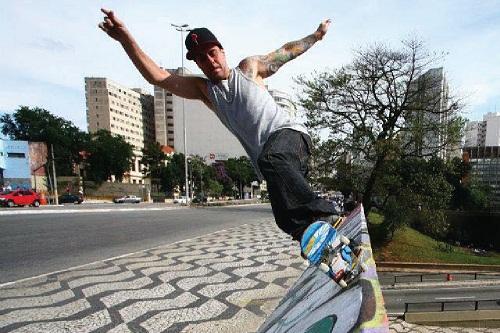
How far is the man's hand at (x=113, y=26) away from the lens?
1.97 m

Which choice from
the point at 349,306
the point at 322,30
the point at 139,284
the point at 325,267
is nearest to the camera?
the point at 349,306

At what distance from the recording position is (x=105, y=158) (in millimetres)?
56625

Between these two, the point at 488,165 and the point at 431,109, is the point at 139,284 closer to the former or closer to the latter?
the point at 431,109

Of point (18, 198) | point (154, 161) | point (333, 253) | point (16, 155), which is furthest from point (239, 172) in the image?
point (333, 253)

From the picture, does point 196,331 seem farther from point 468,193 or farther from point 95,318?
point 468,193

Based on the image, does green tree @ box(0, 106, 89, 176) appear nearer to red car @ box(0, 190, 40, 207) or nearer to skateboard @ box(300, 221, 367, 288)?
red car @ box(0, 190, 40, 207)

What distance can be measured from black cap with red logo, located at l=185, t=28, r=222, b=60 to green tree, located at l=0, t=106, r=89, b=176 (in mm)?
56528

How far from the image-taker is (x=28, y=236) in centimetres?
810

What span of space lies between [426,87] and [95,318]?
17.5m

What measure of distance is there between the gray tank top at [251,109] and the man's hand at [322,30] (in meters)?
0.81

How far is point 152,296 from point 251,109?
2654 mm

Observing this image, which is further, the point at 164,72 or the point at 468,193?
the point at 468,193

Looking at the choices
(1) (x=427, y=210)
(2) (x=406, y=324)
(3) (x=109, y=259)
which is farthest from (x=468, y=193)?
(3) (x=109, y=259)

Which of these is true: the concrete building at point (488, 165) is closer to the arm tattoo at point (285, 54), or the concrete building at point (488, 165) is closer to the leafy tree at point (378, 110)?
the leafy tree at point (378, 110)
